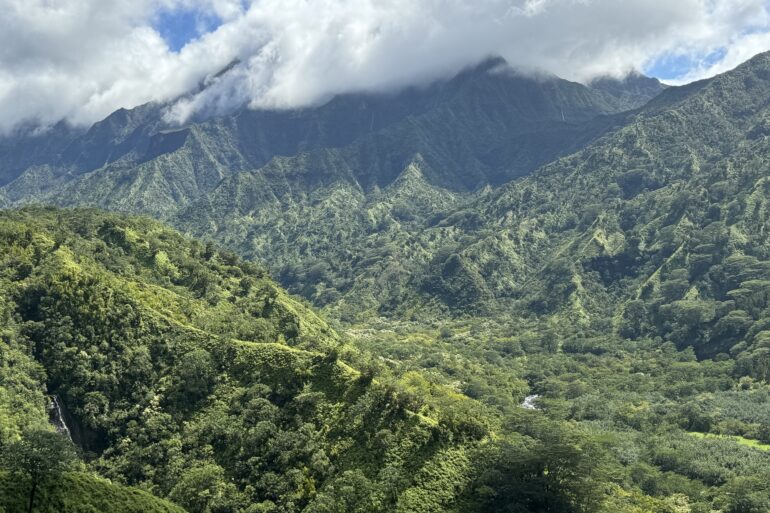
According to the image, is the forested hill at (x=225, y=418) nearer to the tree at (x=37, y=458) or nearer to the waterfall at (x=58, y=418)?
the waterfall at (x=58, y=418)

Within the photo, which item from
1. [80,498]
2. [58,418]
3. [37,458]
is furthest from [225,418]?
[37,458]

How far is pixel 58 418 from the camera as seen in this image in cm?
11319

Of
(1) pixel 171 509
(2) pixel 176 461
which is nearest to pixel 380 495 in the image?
(1) pixel 171 509

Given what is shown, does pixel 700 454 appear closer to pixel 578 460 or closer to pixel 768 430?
pixel 768 430

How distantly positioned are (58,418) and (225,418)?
29.8 m

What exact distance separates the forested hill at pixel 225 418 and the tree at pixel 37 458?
6.90 ft

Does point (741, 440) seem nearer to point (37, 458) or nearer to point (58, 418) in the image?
point (58, 418)

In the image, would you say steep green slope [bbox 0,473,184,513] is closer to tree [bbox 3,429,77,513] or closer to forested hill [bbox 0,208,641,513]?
forested hill [bbox 0,208,641,513]

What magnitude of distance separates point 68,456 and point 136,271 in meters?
91.5

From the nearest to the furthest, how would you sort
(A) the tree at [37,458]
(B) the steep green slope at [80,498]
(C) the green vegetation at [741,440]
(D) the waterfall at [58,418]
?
(B) the steep green slope at [80,498], (A) the tree at [37,458], (D) the waterfall at [58,418], (C) the green vegetation at [741,440]

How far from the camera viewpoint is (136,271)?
16875cm

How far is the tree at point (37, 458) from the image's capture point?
262 ft

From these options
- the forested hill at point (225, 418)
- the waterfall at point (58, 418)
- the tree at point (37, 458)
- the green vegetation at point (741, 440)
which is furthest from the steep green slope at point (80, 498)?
the green vegetation at point (741, 440)

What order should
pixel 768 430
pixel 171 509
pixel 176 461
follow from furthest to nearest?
pixel 768 430 < pixel 176 461 < pixel 171 509
